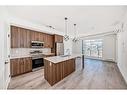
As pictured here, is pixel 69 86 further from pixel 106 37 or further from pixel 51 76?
pixel 106 37

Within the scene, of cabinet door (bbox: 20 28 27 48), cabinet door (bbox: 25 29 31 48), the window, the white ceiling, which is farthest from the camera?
the window

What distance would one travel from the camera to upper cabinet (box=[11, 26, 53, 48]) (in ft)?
12.4

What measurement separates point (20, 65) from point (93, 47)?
680 centimetres

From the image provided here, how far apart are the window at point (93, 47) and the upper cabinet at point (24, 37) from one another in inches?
198

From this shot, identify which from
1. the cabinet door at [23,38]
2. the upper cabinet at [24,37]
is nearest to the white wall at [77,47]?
the upper cabinet at [24,37]

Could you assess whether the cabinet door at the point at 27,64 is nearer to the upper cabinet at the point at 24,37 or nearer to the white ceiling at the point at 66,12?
the upper cabinet at the point at 24,37

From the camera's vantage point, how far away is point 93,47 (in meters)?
8.59

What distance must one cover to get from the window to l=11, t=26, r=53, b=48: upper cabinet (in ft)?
16.5

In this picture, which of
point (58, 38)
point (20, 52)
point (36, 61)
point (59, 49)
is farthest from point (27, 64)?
point (58, 38)

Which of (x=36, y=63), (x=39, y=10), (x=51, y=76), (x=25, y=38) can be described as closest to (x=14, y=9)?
(x=39, y=10)

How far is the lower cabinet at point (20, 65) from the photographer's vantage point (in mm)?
3629

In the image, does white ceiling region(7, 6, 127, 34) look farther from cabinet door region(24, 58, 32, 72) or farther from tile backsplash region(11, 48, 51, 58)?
cabinet door region(24, 58, 32, 72)

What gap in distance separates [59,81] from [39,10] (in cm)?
254

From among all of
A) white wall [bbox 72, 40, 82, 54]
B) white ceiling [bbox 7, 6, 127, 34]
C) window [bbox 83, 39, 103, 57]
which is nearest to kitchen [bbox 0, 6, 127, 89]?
white ceiling [bbox 7, 6, 127, 34]
